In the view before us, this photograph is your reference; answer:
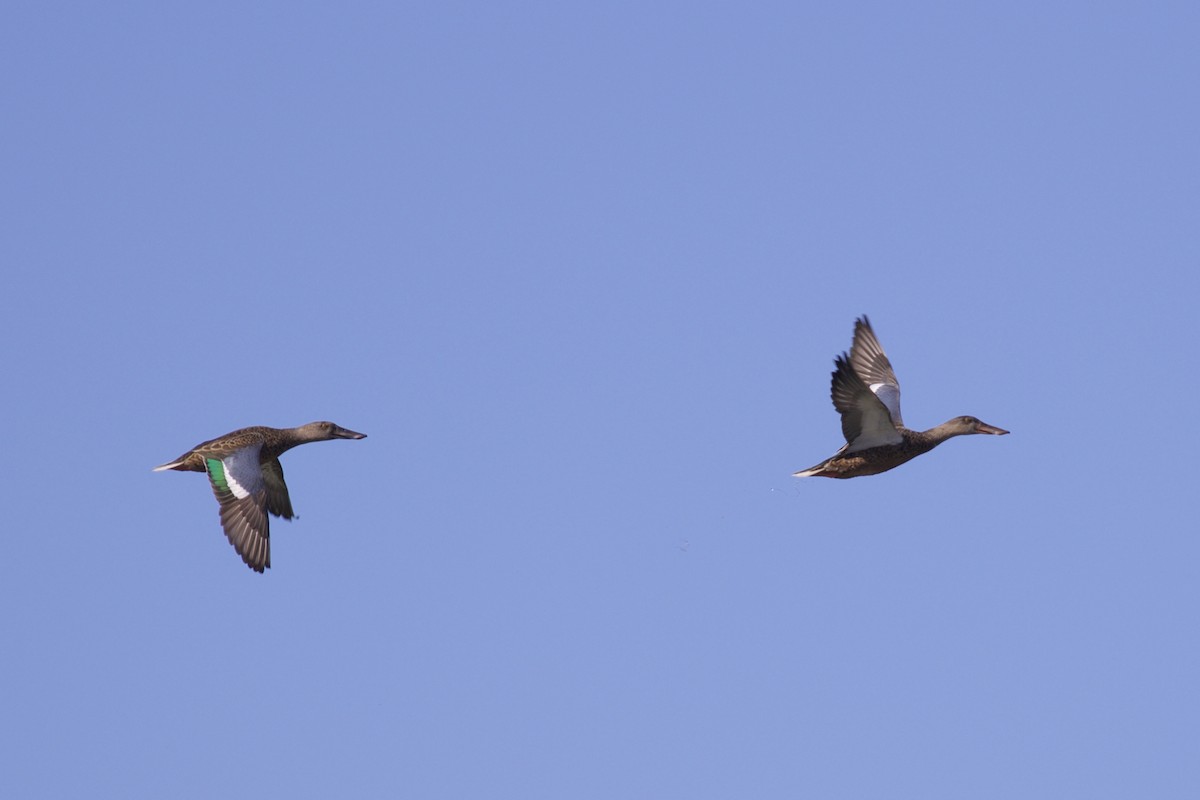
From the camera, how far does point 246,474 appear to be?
91.2 feet

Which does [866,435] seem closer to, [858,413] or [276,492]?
[858,413]

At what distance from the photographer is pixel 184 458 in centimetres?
2783

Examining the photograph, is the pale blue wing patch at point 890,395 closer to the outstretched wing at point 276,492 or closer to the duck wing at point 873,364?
the duck wing at point 873,364

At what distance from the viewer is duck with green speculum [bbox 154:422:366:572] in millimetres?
26953

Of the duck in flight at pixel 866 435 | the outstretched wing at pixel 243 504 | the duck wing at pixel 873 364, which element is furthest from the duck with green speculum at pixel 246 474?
the duck wing at pixel 873 364

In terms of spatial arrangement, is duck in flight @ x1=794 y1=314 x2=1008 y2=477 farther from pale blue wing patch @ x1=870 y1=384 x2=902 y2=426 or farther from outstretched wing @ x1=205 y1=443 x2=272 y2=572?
outstretched wing @ x1=205 y1=443 x2=272 y2=572

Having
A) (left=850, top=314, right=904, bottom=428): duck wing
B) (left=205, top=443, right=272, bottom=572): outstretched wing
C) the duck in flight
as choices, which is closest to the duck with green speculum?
(left=205, top=443, right=272, bottom=572): outstretched wing

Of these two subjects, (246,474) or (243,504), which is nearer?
(243,504)

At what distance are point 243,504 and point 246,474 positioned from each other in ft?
2.22

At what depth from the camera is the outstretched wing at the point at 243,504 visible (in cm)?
2689

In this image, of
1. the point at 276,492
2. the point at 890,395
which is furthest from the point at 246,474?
the point at 890,395

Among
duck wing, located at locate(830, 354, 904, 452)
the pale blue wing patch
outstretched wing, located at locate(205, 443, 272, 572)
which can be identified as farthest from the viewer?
the pale blue wing patch

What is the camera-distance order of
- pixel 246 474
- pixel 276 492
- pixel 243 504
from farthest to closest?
pixel 276 492 → pixel 246 474 → pixel 243 504

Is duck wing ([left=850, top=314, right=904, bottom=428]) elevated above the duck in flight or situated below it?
above
